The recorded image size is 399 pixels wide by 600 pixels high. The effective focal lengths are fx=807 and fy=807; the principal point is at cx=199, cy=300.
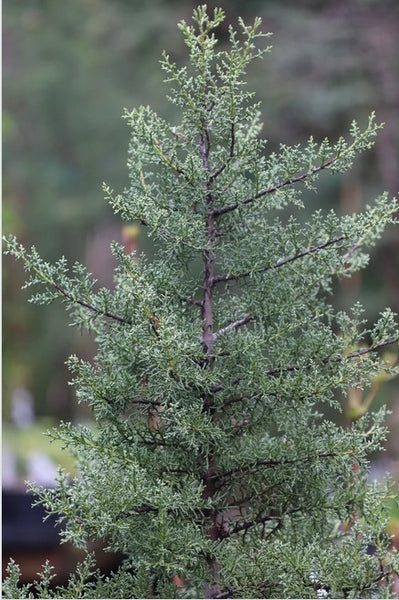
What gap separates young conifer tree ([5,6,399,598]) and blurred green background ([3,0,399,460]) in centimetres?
811

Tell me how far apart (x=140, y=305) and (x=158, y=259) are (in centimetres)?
22

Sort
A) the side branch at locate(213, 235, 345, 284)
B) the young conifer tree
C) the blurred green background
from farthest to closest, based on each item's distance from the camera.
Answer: the blurred green background → the side branch at locate(213, 235, 345, 284) → the young conifer tree

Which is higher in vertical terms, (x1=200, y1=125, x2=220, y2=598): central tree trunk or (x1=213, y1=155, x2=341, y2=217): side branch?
(x1=213, y1=155, x2=341, y2=217): side branch

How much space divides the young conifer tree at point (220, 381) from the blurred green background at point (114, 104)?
8.11 meters

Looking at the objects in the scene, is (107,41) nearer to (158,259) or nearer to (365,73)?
(365,73)

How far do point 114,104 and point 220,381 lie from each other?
10.1m

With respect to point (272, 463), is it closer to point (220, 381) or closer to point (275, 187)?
point (220, 381)

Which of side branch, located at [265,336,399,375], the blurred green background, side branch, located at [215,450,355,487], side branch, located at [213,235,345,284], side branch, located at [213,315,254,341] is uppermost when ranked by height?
the blurred green background

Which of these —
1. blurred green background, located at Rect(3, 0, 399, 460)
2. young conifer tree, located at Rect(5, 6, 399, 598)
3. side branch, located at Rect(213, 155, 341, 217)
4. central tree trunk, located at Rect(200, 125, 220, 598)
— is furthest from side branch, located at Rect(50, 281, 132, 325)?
blurred green background, located at Rect(3, 0, 399, 460)

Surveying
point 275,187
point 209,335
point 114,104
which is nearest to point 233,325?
point 209,335

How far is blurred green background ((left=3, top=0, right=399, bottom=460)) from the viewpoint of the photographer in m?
10.0

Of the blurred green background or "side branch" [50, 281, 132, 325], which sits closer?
"side branch" [50, 281, 132, 325]

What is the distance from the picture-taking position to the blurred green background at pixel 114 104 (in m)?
10.0

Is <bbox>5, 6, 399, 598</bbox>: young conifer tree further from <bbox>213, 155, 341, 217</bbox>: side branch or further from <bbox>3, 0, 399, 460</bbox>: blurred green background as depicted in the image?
<bbox>3, 0, 399, 460</bbox>: blurred green background
